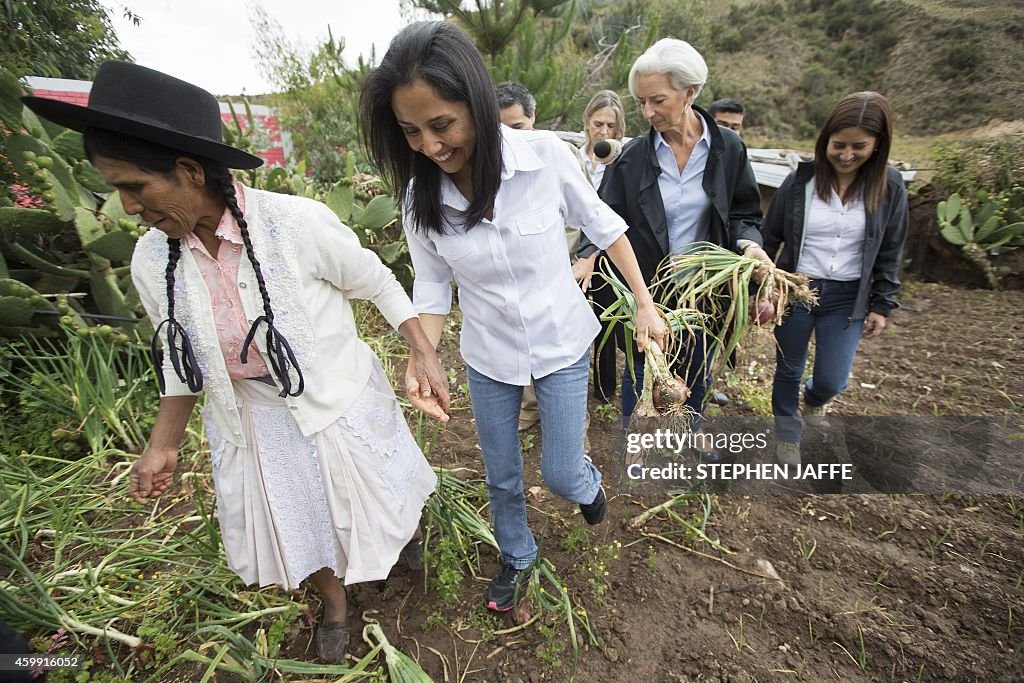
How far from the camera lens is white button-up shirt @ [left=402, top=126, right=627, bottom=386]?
1.31 m

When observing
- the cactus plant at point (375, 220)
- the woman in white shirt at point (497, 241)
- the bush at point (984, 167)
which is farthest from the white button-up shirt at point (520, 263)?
the bush at point (984, 167)

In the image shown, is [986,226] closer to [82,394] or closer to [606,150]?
[606,150]

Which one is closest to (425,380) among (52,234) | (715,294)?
(715,294)

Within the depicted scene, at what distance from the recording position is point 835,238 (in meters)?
2.10

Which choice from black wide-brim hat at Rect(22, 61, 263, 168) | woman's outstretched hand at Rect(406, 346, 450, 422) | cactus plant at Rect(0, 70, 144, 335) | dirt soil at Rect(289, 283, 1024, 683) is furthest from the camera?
cactus plant at Rect(0, 70, 144, 335)

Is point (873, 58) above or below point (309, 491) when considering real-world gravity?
above

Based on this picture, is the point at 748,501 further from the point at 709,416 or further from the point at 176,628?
the point at 176,628

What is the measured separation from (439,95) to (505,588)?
1.48 m

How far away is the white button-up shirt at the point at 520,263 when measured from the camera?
1.31 metres

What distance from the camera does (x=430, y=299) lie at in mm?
1480

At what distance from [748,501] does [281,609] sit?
6.30ft

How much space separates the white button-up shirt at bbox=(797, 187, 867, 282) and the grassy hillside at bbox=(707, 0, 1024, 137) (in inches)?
321

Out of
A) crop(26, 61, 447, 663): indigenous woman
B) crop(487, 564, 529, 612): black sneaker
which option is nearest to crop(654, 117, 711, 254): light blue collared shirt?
crop(26, 61, 447, 663): indigenous woman

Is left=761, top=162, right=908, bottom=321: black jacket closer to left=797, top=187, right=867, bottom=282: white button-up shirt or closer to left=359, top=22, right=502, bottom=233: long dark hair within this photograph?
left=797, top=187, right=867, bottom=282: white button-up shirt
